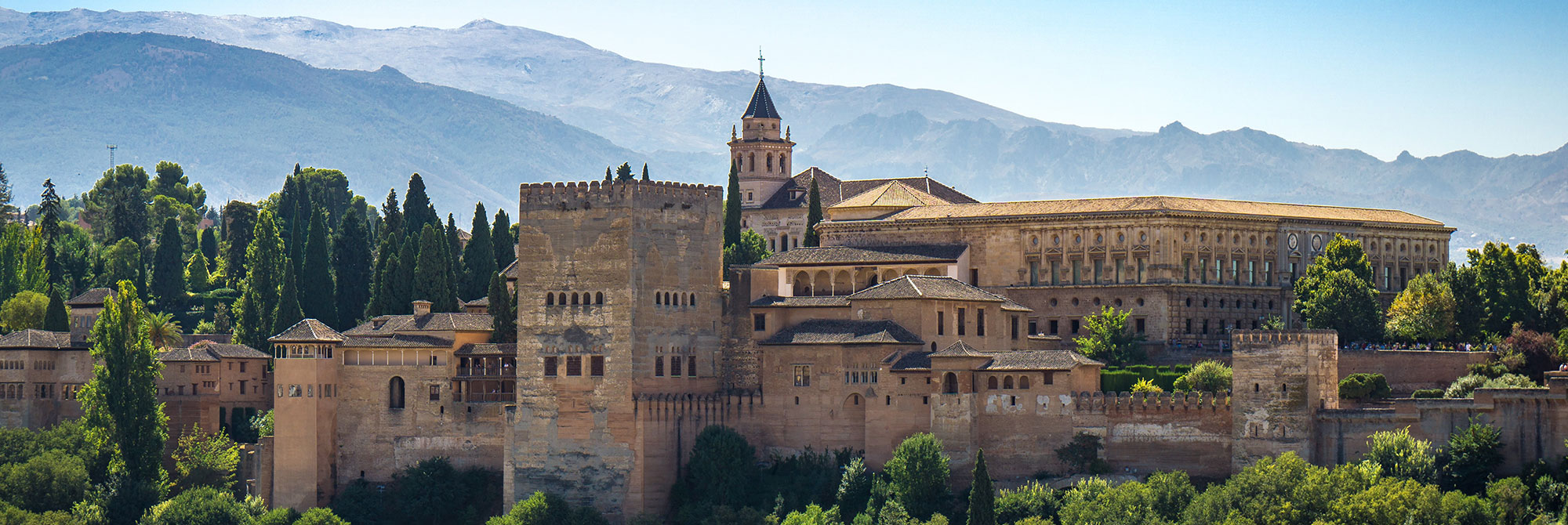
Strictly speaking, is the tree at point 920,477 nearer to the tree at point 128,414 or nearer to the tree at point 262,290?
the tree at point 128,414

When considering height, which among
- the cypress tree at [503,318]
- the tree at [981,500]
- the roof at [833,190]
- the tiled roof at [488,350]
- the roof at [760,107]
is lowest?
the tree at [981,500]

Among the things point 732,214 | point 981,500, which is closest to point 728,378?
point 981,500

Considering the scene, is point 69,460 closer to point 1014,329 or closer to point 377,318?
point 377,318

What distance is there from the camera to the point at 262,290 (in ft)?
286

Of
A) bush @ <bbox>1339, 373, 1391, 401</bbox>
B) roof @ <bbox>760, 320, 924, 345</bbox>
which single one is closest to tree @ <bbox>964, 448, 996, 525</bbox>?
roof @ <bbox>760, 320, 924, 345</bbox>

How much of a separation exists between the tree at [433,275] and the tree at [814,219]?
44.7ft

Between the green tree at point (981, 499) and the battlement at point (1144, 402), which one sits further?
the battlement at point (1144, 402)

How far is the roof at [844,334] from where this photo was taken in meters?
63.0

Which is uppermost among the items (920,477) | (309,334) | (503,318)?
(503,318)

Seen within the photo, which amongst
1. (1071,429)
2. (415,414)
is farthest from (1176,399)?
(415,414)

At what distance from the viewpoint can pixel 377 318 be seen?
7488cm

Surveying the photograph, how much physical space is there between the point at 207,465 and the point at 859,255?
23.1m

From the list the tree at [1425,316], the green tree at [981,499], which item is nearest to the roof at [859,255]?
the green tree at [981,499]

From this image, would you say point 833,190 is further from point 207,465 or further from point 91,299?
point 207,465
